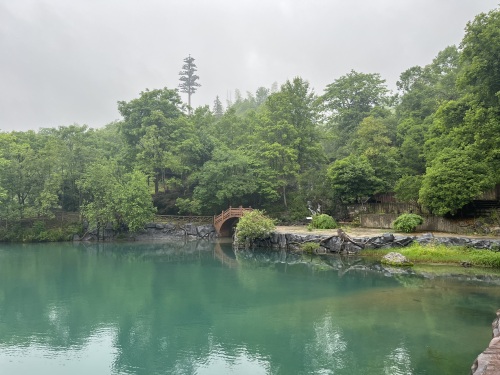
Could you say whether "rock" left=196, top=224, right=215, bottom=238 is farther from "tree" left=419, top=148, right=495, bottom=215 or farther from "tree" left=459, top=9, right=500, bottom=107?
"tree" left=459, top=9, right=500, bottom=107

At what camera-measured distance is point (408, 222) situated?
965 inches

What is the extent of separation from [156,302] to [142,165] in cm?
2283

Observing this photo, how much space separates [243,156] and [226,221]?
6.15 m

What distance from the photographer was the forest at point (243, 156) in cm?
3117

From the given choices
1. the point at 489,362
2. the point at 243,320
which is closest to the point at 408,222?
the point at 243,320

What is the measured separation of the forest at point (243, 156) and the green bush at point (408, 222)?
8.03ft

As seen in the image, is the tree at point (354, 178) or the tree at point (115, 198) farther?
the tree at point (115, 198)

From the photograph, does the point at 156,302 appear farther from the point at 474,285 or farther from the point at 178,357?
the point at 474,285

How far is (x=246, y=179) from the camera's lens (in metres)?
34.8

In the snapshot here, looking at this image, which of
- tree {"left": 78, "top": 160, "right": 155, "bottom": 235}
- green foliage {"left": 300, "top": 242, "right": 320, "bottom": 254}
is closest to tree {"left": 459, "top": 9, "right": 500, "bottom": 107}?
green foliage {"left": 300, "top": 242, "right": 320, "bottom": 254}

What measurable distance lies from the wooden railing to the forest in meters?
1.48

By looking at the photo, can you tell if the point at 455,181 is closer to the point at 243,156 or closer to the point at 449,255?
the point at 449,255

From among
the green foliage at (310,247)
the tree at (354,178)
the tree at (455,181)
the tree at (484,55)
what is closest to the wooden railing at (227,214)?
the green foliage at (310,247)

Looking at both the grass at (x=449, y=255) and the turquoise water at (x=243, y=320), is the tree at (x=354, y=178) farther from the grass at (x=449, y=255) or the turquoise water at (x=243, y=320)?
the turquoise water at (x=243, y=320)
